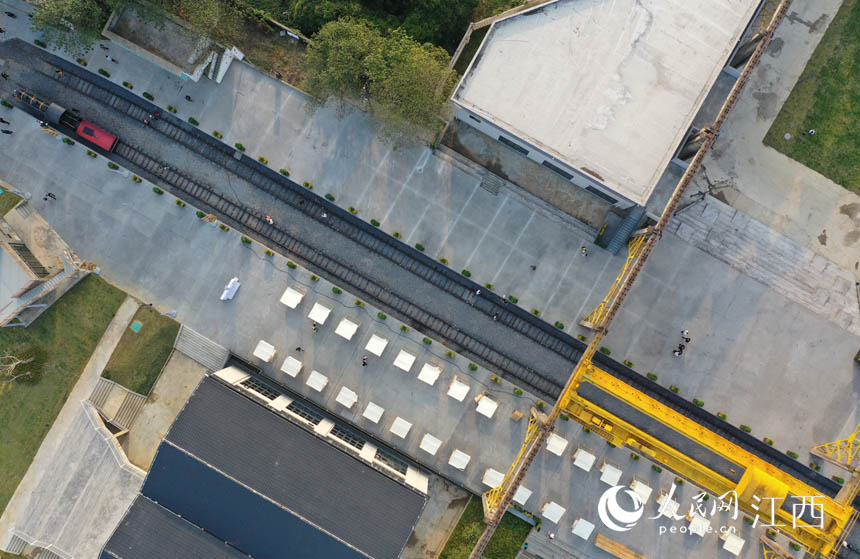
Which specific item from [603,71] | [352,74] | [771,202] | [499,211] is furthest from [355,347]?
[771,202]

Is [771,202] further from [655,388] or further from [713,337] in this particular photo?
[655,388]

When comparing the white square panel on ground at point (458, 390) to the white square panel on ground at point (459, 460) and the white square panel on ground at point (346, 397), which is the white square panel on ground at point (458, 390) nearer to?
the white square panel on ground at point (459, 460)

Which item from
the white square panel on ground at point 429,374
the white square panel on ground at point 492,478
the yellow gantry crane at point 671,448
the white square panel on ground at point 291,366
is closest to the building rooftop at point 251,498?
the white square panel on ground at point 291,366

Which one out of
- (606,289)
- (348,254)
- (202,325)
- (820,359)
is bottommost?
(202,325)

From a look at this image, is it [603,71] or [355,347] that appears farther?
[355,347]

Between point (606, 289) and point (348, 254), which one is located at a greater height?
point (606, 289)

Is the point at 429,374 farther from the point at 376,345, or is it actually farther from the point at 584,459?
the point at 584,459
